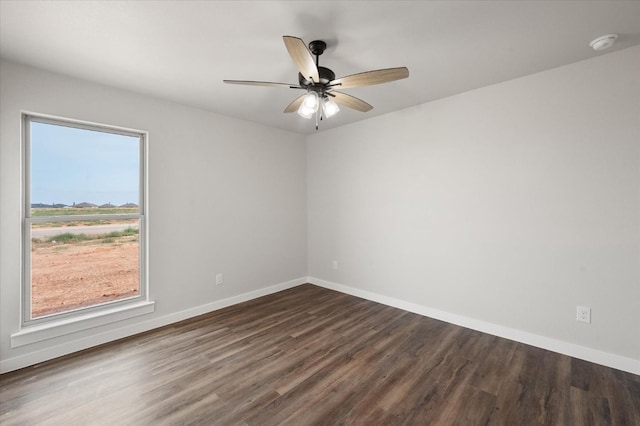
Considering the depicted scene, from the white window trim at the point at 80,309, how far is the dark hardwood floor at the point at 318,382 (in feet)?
0.83

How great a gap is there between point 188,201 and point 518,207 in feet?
→ 11.8

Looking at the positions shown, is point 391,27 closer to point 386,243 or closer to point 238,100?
point 238,100

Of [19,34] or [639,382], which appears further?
[639,382]

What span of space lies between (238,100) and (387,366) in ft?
10.2

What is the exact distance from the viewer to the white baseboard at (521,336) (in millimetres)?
2225

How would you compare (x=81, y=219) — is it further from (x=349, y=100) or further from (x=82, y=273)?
(x=349, y=100)

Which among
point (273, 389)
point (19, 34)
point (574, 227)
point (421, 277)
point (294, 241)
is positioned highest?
point (19, 34)

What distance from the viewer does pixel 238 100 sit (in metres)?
3.14

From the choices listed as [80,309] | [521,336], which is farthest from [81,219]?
[521,336]

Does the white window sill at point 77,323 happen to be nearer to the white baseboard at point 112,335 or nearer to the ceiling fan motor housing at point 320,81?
the white baseboard at point 112,335

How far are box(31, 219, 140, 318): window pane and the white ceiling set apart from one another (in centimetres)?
145

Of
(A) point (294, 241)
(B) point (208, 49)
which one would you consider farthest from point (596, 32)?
(A) point (294, 241)

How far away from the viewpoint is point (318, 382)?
2092 mm

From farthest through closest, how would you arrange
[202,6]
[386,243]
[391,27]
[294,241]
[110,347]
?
[294,241]
[386,243]
[110,347]
[391,27]
[202,6]
